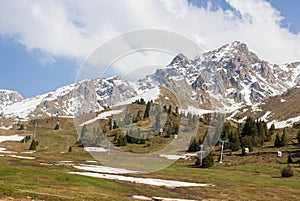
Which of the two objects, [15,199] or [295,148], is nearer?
[15,199]

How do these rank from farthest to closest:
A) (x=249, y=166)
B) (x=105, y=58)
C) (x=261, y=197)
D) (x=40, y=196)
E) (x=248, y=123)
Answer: (x=248, y=123) < (x=249, y=166) < (x=261, y=197) < (x=105, y=58) < (x=40, y=196)

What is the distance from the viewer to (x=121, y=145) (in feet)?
465

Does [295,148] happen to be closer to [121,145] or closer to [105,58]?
[121,145]

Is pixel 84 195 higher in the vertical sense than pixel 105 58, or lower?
lower

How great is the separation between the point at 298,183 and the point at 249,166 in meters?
27.4

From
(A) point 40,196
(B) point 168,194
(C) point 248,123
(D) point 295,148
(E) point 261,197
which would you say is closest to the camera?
(A) point 40,196

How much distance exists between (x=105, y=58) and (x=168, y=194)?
1827 centimetres

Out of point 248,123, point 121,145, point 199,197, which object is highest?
point 248,123

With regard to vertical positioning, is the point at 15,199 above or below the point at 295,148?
below

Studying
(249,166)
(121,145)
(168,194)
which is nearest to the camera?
(168,194)

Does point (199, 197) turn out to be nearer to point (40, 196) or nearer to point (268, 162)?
point (40, 196)

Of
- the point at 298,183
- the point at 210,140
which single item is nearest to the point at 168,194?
the point at 298,183

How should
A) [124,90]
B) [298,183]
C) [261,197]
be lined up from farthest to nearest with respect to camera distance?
1. [298,183]
2. [124,90]
3. [261,197]

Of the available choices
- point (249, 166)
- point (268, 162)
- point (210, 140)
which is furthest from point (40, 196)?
point (210, 140)
